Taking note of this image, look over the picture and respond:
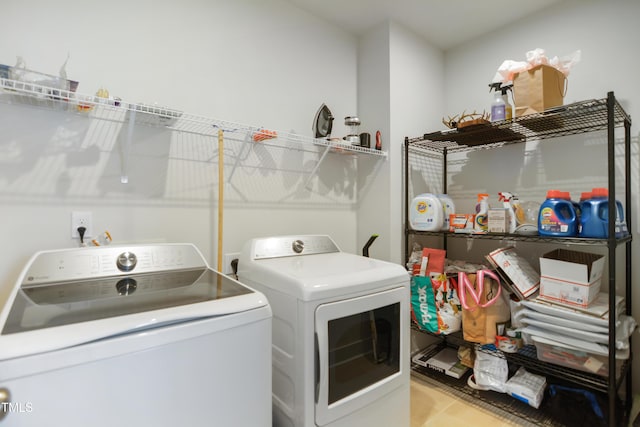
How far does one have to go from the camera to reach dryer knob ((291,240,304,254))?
5.89 ft

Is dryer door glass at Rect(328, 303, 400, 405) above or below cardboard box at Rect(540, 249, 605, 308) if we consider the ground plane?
below

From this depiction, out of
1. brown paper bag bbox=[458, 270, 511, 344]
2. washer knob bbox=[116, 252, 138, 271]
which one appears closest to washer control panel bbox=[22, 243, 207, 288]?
washer knob bbox=[116, 252, 138, 271]

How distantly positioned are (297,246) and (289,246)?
0.05 metres

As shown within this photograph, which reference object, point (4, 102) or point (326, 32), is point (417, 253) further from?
point (4, 102)

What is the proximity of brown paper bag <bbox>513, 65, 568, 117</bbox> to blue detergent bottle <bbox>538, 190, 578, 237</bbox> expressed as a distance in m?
0.48

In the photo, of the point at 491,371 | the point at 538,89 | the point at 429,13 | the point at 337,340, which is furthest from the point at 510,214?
the point at 429,13

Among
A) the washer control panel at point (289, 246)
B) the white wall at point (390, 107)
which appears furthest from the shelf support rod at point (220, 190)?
the white wall at point (390, 107)

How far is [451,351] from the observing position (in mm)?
2492

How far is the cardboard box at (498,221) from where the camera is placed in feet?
6.25

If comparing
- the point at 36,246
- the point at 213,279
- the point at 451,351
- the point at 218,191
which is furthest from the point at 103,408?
the point at 451,351

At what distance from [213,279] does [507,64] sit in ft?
6.67

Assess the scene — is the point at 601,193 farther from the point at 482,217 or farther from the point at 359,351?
the point at 359,351

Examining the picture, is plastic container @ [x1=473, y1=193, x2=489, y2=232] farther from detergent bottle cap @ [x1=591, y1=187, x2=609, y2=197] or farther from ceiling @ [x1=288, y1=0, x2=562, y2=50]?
ceiling @ [x1=288, y1=0, x2=562, y2=50]

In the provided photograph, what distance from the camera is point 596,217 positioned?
156cm
